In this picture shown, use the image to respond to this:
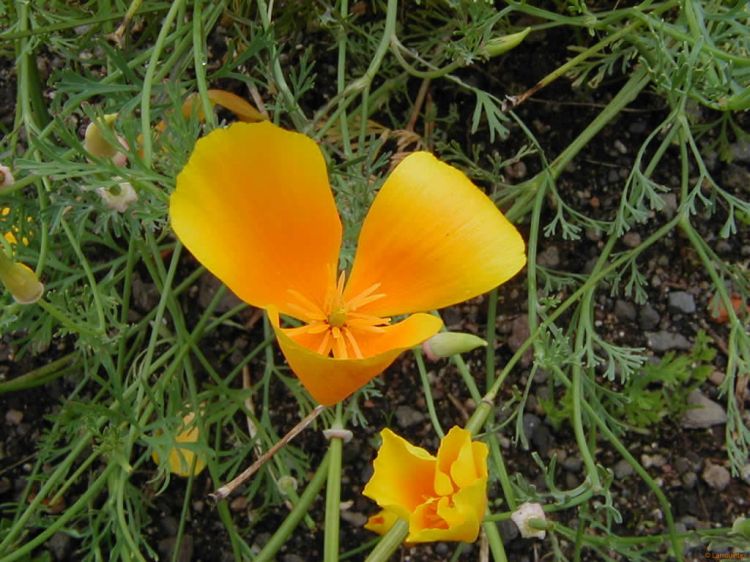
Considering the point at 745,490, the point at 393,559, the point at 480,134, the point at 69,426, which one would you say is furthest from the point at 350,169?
the point at 745,490

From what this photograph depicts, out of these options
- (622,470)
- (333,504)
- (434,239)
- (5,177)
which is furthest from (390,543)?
(622,470)

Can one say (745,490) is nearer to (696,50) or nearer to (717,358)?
(717,358)

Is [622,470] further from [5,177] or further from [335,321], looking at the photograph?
[5,177]

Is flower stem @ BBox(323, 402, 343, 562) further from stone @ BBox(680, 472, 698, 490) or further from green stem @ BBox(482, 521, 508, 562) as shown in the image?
stone @ BBox(680, 472, 698, 490)

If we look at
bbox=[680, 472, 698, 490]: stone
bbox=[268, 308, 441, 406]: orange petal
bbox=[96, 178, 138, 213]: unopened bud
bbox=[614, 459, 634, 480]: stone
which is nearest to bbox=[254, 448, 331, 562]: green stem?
bbox=[268, 308, 441, 406]: orange petal

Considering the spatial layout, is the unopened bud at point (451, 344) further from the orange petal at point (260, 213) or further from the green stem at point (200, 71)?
the green stem at point (200, 71)
